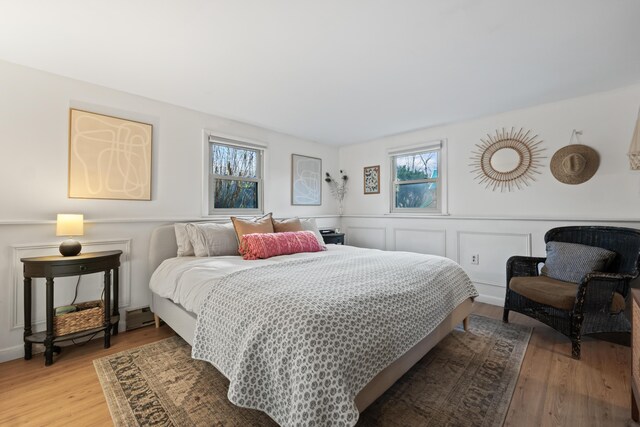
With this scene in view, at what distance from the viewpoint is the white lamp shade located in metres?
2.27

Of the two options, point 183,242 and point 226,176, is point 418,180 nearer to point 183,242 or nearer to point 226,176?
point 226,176

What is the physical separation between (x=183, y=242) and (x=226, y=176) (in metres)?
1.11

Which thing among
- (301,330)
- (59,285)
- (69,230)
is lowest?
(59,285)

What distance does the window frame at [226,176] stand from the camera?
340cm

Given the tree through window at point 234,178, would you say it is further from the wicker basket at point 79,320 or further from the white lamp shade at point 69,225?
the wicker basket at point 79,320

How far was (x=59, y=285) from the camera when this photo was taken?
8.05 ft

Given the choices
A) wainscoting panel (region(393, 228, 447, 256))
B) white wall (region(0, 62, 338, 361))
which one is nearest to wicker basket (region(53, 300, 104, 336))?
white wall (region(0, 62, 338, 361))

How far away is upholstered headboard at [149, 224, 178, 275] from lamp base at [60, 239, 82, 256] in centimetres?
61

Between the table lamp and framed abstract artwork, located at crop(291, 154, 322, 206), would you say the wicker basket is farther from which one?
framed abstract artwork, located at crop(291, 154, 322, 206)

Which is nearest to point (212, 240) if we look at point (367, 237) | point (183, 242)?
point (183, 242)

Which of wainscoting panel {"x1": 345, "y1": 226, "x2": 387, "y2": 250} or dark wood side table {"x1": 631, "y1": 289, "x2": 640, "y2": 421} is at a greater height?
wainscoting panel {"x1": 345, "y1": 226, "x2": 387, "y2": 250}

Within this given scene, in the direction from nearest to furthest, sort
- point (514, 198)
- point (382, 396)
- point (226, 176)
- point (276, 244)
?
point (382, 396) < point (276, 244) < point (514, 198) < point (226, 176)

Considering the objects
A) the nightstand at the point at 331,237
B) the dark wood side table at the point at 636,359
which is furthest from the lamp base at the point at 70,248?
the dark wood side table at the point at 636,359

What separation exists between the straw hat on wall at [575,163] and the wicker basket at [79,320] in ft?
15.2
